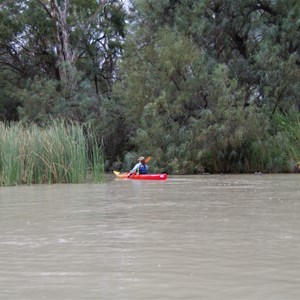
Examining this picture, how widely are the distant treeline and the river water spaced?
14153 millimetres

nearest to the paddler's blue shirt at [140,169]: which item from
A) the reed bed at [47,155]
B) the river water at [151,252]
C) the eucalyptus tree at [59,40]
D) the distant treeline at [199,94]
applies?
the distant treeline at [199,94]

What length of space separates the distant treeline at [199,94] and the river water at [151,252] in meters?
14.2

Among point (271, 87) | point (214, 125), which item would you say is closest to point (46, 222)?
point (214, 125)

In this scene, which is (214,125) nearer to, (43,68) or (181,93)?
(181,93)


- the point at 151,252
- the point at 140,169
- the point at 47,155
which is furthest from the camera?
the point at 140,169

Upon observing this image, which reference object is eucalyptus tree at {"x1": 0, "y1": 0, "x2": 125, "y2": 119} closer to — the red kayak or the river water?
the red kayak

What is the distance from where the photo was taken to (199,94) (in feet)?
74.4

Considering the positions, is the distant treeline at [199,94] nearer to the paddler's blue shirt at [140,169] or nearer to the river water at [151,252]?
the paddler's blue shirt at [140,169]

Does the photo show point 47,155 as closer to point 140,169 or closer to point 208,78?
point 140,169

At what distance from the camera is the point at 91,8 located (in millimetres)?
32844

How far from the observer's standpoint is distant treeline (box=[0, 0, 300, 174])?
21.6m

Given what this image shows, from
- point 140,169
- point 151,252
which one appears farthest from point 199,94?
point 151,252

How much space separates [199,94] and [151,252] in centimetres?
1858

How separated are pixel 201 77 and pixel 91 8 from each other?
1251cm
